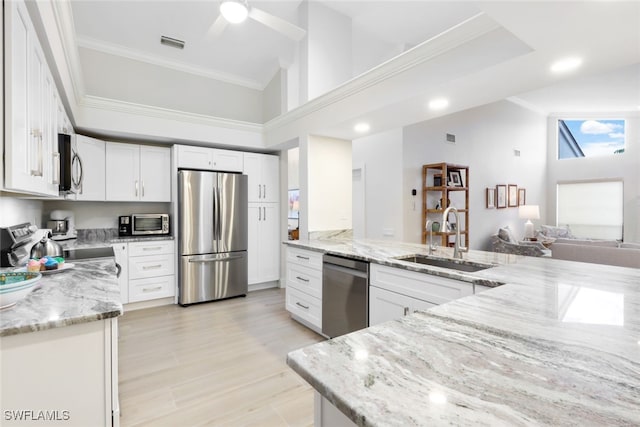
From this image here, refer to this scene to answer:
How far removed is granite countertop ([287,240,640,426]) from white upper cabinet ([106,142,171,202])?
13.0ft

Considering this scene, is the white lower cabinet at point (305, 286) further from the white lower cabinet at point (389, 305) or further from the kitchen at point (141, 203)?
the white lower cabinet at point (389, 305)

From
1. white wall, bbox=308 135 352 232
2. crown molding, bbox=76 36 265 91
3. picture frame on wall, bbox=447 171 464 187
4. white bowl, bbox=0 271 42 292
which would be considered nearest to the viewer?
white bowl, bbox=0 271 42 292

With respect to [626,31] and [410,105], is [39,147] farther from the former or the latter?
[626,31]

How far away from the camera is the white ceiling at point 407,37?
145 centimetres

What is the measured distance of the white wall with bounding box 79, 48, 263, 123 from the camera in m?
3.78

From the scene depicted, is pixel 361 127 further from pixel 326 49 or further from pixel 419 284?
pixel 419 284

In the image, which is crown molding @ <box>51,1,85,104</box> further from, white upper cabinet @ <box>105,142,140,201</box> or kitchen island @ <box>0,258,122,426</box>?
kitchen island @ <box>0,258,122,426</box>

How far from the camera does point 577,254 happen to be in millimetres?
3277

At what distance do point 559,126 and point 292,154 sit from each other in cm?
779

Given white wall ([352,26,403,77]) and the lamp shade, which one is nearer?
white wall ([352,26,403,77])

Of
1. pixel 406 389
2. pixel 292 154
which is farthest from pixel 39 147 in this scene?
pixel 292 154

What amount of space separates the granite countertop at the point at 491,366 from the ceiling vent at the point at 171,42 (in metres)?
4.36

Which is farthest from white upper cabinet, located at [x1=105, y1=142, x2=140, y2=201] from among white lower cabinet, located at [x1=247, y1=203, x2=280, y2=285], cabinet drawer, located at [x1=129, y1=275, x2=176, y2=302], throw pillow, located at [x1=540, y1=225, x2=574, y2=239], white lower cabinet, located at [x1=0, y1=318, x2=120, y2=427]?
throw pillow, located at [x1=540, y1=225, x2=574, y2=239]

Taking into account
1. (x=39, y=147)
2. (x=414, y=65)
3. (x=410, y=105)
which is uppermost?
(x=414, y=65)
